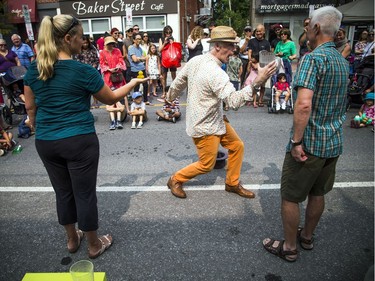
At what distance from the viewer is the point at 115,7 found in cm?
2041

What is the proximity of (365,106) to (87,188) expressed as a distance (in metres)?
6.27

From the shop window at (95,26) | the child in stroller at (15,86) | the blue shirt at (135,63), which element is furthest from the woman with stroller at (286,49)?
the shop window at (95,26)

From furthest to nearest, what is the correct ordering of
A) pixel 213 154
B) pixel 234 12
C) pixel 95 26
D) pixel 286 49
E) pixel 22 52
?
pixel 234 12 → pixel 95 26 → pixel 22 52 → pixel 286 49 → pixel 213 154

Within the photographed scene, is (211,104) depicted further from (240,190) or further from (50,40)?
(50,40)

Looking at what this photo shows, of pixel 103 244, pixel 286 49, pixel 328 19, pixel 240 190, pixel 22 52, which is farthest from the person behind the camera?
pixel 22 52

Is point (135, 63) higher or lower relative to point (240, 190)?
higher

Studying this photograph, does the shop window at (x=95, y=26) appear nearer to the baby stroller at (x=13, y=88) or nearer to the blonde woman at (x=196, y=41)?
the blonde woman at (x=196, y=41)

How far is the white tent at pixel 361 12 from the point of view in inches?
400

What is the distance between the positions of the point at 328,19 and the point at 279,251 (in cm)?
188

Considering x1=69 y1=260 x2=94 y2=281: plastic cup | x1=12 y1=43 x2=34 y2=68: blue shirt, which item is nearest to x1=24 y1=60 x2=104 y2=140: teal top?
x1=69 y1=260 x2=94 y2=281: plastic cup

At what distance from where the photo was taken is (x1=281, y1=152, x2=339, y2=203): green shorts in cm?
Result: 236

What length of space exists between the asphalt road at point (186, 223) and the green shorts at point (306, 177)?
62 centimetres

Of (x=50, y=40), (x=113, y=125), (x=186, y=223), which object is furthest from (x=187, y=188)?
(x=113, y=125)

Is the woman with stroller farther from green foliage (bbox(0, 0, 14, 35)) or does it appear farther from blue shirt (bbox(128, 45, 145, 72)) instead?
green foliage (bbox(0, 0, 14, 35))
